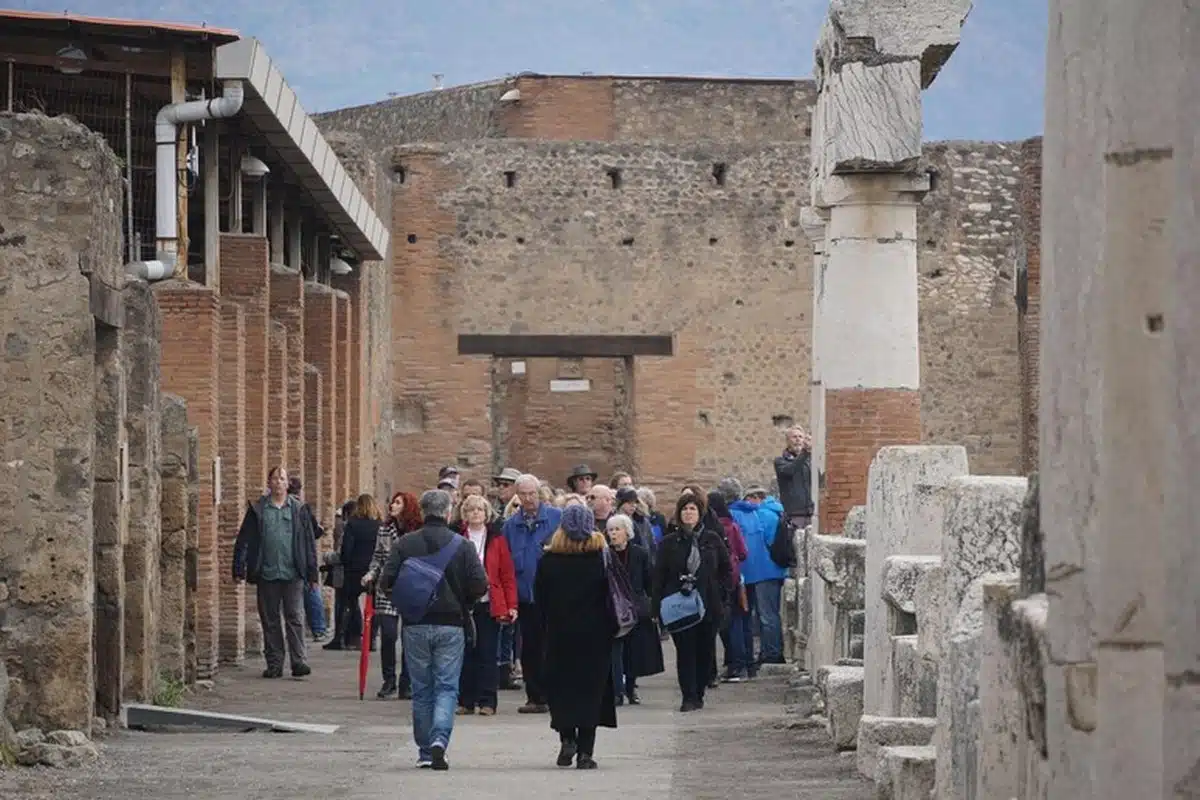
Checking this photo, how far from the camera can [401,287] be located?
35.5 m

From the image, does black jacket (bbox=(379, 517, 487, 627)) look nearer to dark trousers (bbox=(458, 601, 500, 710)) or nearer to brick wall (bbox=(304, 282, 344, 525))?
dark trousers (bbox=(458, 601, 500, 710))

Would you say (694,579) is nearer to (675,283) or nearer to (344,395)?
(344,395)

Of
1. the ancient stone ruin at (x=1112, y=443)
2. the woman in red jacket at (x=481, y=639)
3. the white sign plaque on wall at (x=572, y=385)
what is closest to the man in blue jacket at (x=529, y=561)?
the woman in red jacket at (x=481, y=639)

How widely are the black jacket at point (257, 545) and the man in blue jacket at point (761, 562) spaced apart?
299 centimetres

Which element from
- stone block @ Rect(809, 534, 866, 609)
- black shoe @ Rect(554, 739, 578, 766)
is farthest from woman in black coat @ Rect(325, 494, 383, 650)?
black shoe @ Rect(554, 739, 578, 766)

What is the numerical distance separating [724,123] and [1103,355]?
3791cm

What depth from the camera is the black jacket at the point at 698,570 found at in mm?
16562

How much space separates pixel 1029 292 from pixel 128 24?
17832mm

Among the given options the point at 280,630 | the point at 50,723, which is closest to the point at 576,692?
the point at 50,723

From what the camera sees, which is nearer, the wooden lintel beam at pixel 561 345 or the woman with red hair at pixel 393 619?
the woman with red hair at pixel 393 619

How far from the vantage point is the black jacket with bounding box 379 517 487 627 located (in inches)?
503

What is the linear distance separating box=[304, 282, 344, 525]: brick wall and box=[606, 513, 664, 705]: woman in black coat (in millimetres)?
10185

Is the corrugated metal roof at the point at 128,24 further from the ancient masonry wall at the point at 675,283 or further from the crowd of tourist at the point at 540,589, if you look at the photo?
the ancient masonry wall at the point at 675,283

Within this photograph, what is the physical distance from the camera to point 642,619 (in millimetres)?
16797
